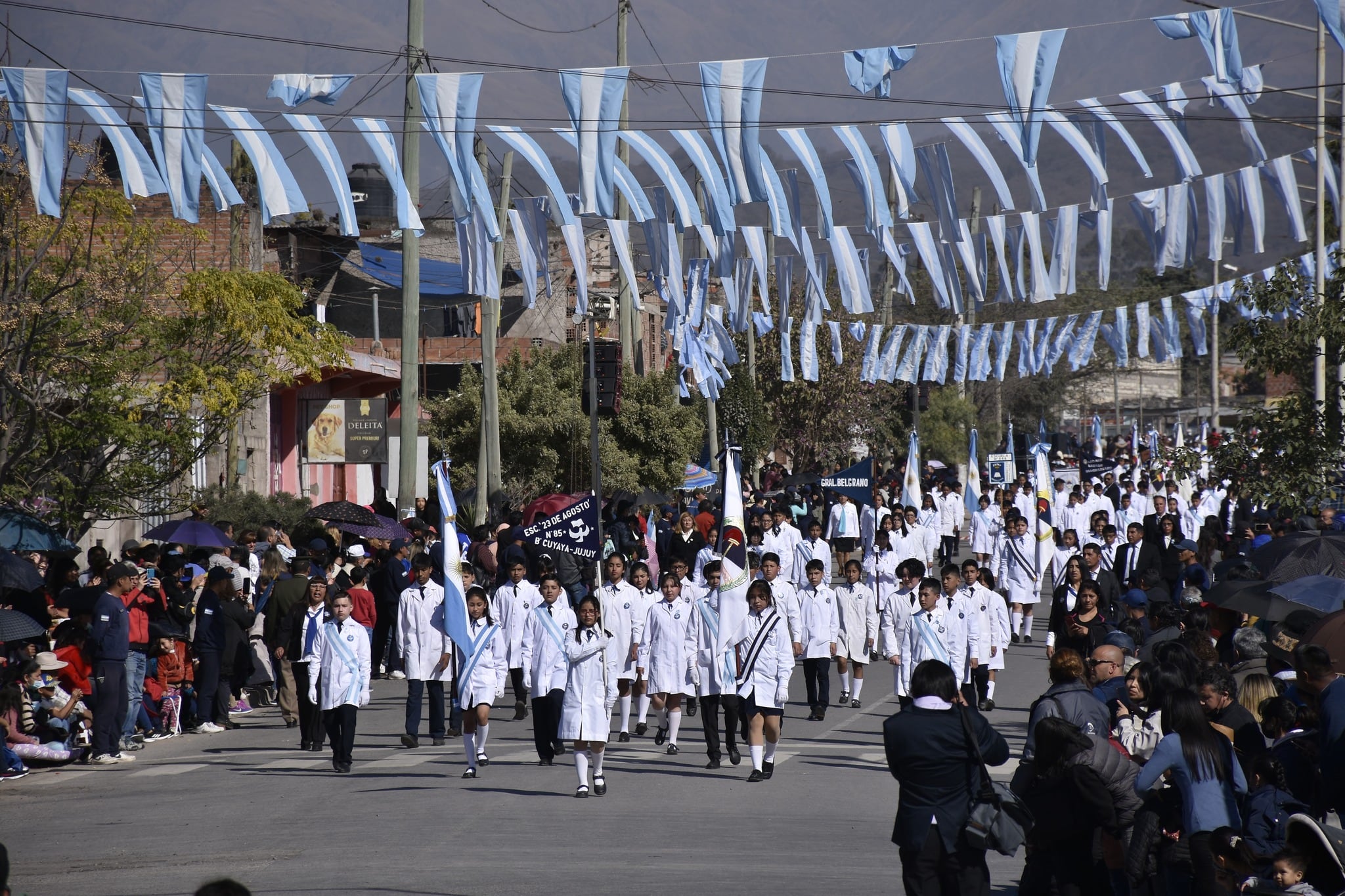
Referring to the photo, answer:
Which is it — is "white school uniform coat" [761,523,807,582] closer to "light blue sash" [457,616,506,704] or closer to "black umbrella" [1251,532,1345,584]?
"light blue sash" [457,616,506,704]

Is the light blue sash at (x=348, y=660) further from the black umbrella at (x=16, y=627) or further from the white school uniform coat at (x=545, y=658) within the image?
the black umbrella at (x=16, y=627)

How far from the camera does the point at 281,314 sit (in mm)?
23016

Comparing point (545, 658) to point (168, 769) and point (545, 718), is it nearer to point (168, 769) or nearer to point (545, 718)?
point (545, 718)

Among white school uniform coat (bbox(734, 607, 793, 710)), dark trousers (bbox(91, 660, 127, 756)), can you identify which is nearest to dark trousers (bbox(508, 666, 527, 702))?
dark trousers (bbox(91, 660, 127, 756))

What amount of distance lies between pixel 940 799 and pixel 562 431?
26353 millimetres

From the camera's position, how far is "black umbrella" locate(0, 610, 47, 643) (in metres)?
12.8

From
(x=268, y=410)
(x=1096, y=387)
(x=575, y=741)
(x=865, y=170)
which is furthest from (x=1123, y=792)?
(x=1096, y=387)

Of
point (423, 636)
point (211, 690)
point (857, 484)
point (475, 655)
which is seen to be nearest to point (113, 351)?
point (211, 690)

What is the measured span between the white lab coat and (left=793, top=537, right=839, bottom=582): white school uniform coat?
5.37m

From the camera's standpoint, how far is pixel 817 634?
16297mm

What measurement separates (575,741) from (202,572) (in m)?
8.00

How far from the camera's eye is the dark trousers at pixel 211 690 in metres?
15.9

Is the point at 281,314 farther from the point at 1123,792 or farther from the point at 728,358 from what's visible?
the point at 1123,792

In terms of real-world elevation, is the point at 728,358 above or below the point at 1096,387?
below
